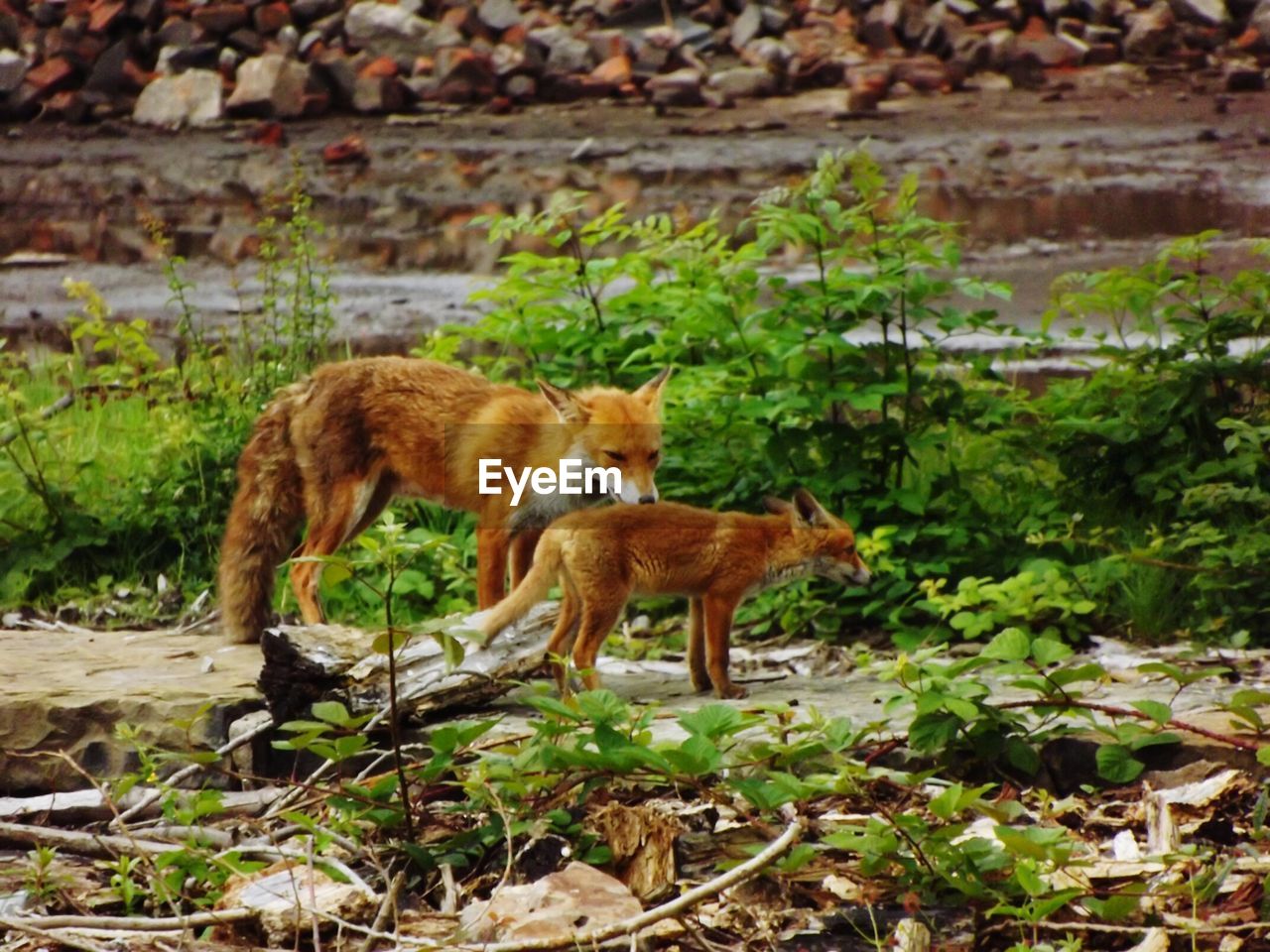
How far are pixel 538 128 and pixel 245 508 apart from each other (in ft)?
11.6

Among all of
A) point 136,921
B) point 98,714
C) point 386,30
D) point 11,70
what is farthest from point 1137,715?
point 11,70

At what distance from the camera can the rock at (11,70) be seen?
26.8 feet

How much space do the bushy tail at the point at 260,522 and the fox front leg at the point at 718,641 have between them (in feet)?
5.07

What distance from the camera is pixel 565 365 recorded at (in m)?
6.54

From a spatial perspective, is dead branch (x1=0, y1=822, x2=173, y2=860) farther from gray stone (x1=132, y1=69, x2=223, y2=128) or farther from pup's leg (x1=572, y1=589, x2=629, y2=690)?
gray stone (x1=132, y1=69, x2=223, y2=128)

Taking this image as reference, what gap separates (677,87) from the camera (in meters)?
8.10

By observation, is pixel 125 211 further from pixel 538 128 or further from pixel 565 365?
pixel 565 365

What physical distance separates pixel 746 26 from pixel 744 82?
0.30 metres

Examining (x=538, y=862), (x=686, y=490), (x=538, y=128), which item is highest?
(x=538, y=128)

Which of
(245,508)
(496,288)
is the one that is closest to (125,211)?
(496,288)

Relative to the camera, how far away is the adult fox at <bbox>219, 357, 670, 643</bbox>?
518 centimetres

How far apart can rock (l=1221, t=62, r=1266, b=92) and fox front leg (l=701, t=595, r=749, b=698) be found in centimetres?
447

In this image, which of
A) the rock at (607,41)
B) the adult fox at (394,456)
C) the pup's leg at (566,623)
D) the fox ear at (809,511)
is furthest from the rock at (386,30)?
the pup's leg at (566,623)

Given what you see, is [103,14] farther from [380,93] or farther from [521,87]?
[521,87]
